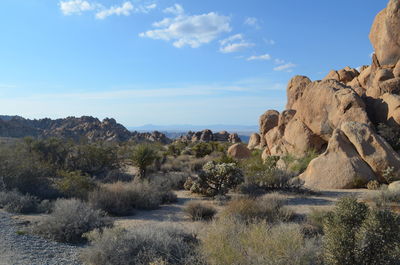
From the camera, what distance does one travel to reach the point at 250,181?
14625mm

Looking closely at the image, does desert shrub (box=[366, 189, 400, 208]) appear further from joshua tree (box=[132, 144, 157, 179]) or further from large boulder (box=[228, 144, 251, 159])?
large boulder (box=[228, 144, 251, 159])

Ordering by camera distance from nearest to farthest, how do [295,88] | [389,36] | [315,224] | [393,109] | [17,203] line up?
[315,224] < [17,203] < [393,109] < [389,36] < [295,88]

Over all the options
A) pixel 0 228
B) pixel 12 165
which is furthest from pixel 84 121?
pixel 0 228

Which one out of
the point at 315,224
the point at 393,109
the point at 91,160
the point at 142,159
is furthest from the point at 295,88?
A: the point at 315,224

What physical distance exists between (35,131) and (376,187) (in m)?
76.6

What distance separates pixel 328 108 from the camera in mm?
19484

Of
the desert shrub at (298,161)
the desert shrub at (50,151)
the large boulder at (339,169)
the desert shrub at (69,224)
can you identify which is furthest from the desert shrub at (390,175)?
the desert shrub at (50,151)

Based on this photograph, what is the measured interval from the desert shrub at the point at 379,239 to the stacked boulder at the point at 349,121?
34.8ft

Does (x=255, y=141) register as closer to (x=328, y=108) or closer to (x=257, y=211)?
(x=328, y=108)

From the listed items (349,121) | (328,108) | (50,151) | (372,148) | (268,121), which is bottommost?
(50,151)

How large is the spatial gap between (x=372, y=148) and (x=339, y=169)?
5.66 ft

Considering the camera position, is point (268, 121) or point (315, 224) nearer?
point (315, 224)

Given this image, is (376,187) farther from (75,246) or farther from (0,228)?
(0,228)

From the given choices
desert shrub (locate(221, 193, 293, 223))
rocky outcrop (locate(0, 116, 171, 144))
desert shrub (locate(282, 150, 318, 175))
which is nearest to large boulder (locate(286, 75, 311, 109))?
desert shrub (locate(282, 150, 318, 175))
